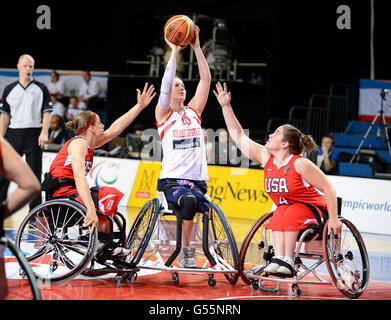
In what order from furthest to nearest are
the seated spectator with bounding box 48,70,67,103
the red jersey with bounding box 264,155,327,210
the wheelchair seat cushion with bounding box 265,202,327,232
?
the seated spectator with bounding box 48,70,67,103
the red jersey with bounding box 264,155,327,210
the wheelchair seat cushion with bounding box 265,202,327,232

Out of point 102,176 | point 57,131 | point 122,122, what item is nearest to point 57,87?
point 57,131

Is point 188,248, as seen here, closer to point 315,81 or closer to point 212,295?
point 212,295

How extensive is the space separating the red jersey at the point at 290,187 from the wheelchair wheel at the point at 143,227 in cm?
89

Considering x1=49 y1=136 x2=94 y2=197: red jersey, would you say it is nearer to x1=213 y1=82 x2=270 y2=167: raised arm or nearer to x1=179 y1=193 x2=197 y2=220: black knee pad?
x1=179 y1=193 x2=197 y2=220: black knee pad

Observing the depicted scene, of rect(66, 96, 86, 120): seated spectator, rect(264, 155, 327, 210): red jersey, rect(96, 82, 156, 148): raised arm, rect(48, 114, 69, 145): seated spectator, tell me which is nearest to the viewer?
rect(264, 155, 327, 210): red jersey

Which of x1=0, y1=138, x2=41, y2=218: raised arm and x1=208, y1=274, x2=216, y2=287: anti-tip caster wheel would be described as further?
x1=208, y1=274, x2=216, y2=287: anti-tip caster wheel

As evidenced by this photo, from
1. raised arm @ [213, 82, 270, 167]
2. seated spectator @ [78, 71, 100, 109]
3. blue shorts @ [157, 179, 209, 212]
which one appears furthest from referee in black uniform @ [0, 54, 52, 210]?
seated spectator @ [78, 71, 100, 109]

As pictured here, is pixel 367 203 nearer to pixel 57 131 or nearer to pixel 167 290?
pixel 167 290

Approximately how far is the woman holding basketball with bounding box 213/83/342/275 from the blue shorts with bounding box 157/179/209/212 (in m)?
0.52

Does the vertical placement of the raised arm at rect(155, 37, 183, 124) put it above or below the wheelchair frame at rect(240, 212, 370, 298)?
above

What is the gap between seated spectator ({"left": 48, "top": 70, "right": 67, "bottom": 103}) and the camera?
14.1 meters

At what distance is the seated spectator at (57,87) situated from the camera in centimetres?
1411

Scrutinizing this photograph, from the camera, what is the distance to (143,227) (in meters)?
5.10

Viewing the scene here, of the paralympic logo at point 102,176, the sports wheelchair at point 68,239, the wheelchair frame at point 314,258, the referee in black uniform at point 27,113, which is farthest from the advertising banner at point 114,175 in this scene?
the wheelchair frame at point 314,258
